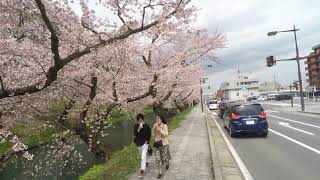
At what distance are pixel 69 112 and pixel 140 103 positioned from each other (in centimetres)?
932

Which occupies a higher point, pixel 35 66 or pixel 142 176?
pixel 35 66

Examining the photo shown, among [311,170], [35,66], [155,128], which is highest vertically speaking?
[35,66]

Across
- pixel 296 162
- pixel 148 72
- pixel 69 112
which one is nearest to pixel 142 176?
pixel 296 162

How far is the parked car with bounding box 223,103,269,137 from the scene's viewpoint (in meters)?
20.5

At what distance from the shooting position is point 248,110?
68.8 ft

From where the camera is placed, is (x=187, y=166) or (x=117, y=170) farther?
(x=117, y=170)

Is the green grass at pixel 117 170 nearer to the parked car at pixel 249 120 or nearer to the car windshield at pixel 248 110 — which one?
the parked car at pixel 249 120

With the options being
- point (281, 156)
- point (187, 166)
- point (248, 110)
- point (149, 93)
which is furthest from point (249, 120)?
point (187, 166)

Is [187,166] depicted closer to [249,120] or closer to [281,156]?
[281,156]

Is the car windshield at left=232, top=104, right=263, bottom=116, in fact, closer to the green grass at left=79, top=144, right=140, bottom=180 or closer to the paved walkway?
the paved walkway

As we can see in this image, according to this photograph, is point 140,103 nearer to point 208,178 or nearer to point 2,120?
point 2,120

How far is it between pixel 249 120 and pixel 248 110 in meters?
0.65

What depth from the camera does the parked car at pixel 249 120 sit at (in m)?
20.5

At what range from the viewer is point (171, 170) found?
11.3 m
